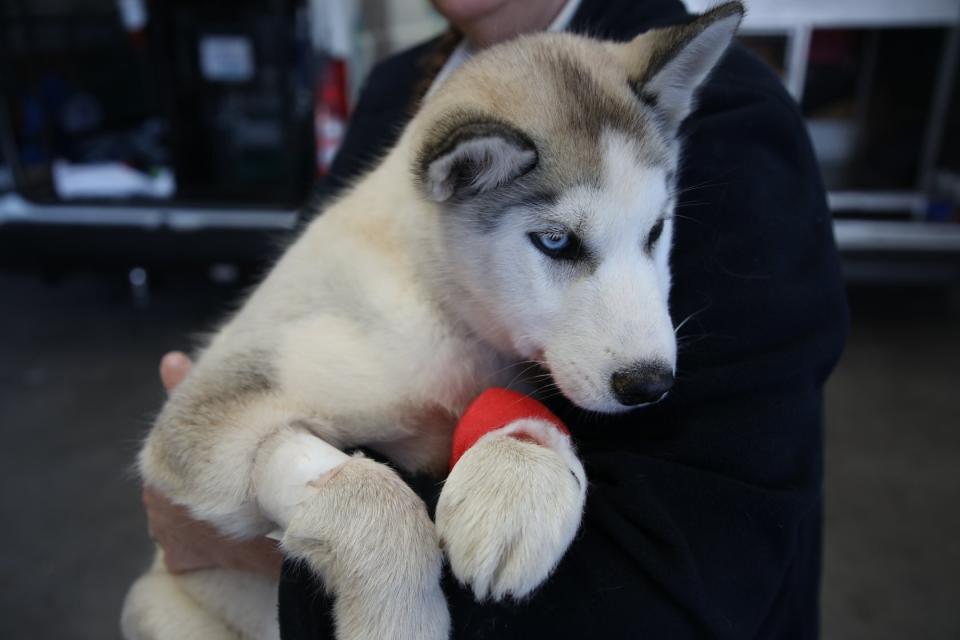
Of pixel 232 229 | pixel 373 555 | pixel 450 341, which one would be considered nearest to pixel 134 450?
pixel 450 341

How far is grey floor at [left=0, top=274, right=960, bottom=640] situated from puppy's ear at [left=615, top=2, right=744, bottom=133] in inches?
76.4

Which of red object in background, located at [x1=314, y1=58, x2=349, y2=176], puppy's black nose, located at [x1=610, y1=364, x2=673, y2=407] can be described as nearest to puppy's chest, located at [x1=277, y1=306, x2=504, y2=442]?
puppy's black nose, located at [x1=610, y1=364, x2=673, y2=407]

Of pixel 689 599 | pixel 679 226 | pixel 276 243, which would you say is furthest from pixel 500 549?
pixel 276 243

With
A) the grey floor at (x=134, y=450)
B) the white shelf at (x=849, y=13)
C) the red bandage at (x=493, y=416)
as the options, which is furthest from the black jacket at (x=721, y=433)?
the white shelf at (x=849, y=13)

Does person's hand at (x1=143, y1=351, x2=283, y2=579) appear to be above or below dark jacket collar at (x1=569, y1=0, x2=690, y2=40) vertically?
below

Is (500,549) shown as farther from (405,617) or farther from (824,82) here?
(824,82)

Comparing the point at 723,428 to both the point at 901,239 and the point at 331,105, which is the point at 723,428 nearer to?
the point at 331,105

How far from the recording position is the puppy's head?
153cm

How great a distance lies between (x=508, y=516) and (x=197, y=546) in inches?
40.5

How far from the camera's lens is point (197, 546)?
6.38ft

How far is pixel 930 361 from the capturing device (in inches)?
245

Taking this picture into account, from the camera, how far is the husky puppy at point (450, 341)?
138 cm

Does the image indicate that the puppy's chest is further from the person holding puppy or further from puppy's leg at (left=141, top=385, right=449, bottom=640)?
the person holding puppy

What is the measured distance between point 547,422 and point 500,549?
306 millimetres
